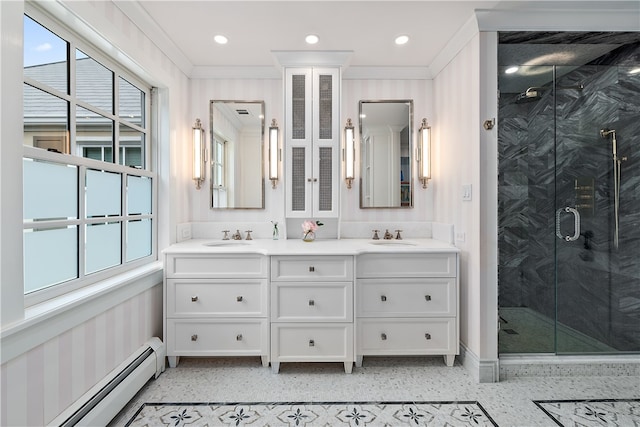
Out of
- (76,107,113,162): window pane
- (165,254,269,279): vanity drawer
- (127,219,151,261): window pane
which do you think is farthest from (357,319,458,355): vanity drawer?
(76,107,113,162): window pane

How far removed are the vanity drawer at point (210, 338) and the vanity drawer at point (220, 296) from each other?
6 cm

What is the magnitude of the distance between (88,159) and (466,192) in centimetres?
241

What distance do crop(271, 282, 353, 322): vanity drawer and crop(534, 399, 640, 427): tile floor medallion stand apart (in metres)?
1.27

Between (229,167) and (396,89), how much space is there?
170cm

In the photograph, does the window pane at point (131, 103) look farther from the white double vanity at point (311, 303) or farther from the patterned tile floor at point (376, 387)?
the patterned tile floor at point (376, 387)

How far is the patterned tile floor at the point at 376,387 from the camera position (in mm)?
1862

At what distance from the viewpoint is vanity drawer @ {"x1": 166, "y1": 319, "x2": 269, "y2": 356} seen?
221 centimetres

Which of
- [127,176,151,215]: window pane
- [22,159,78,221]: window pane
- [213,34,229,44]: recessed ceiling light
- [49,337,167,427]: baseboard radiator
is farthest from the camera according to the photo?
[213,34,229,44]: recessed ceiling light

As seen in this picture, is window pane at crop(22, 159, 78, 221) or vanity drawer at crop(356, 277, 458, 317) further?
vanity drawer at crop(356, 277, 458, 317)

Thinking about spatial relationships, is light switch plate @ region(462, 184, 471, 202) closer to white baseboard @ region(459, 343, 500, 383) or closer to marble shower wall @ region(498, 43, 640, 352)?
marble shower wall @ region(498, 43, 640, 352)

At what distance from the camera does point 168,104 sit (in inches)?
96.1

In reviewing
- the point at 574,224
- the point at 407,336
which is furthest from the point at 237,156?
the point at 574,224

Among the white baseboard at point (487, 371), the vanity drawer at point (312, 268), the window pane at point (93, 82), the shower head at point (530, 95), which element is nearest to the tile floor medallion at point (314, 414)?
the white baseboard at point (487, 371)

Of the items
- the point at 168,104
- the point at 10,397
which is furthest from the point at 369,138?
the point at 10,397
